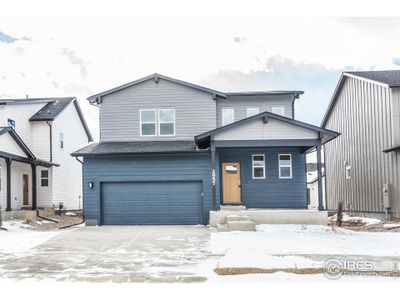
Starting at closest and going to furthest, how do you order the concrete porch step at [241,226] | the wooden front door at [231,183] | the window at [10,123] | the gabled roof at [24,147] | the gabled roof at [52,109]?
the concrete porch step at [241,226] → the wooden front door at [231,183] → the gabled roof at [24,147] → the window at [10,123] → the gabled roof at [52,109]

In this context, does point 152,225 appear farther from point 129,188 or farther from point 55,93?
point 55,93

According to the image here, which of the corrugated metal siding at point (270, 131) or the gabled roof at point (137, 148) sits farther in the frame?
the gabled roof at point (137, 148)

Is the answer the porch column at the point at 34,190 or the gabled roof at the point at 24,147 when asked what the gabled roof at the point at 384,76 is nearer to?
the gabled roof at the point at 24,147

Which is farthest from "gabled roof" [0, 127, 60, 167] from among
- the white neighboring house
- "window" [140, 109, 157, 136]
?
"window" [140, 109, 157, 136]

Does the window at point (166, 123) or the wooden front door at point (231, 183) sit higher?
the window at point (166, 123)

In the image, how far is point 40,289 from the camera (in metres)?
7.17

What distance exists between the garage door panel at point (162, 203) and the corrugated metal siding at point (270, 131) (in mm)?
3097

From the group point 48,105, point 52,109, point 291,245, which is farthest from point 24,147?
point 291,245

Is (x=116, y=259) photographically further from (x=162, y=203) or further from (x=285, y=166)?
(x=285, y=166)

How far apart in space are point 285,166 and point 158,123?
19.8 ft

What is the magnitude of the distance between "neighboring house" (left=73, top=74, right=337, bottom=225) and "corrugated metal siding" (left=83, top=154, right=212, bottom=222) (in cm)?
4

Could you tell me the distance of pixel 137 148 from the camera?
62.2 feet

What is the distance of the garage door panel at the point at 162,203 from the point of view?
18891mm

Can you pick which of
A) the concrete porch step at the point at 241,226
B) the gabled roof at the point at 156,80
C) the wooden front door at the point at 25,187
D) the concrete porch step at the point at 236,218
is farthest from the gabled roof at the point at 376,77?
the wooden front door at the point at 25,187
